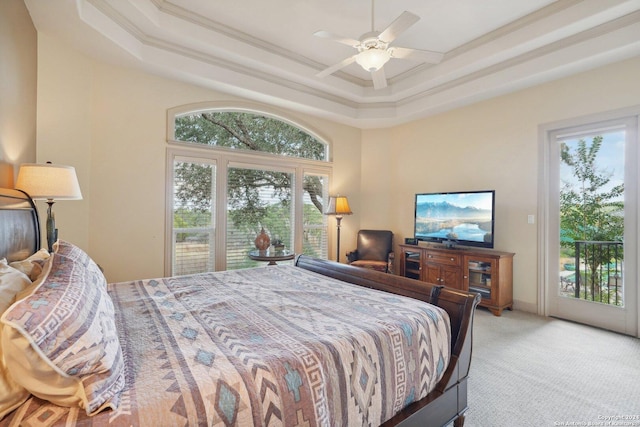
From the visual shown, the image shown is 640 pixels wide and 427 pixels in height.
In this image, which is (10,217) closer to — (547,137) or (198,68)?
(198,68)

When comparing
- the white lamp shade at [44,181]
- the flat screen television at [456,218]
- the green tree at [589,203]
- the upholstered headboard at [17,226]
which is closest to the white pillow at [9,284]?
the upholstered headboard at [17,226]

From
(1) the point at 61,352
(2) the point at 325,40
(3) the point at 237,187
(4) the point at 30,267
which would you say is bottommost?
(1) the point at 61,352

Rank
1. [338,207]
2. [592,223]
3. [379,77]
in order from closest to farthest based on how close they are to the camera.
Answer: [379,77] → [592,223] → [338,207]

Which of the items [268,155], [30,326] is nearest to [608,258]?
[268,155]

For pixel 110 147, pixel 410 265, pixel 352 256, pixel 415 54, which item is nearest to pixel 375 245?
pixel 352 256

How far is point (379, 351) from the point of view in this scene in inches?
53.2

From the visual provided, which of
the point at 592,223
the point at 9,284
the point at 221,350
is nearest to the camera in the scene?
the point at 9,284

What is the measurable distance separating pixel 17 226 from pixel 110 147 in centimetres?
176

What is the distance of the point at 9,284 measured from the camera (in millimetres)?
1089

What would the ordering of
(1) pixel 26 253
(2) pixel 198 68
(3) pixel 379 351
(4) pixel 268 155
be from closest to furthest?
(3) pixel 379 351, (1) pixel 26 253, (2) pixel 198 68, (4) pixel 268 155

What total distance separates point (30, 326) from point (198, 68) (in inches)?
137

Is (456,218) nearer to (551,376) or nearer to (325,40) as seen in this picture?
(551,376)

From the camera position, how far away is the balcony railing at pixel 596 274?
10.7ft

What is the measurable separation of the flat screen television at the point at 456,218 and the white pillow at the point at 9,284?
430 cm
